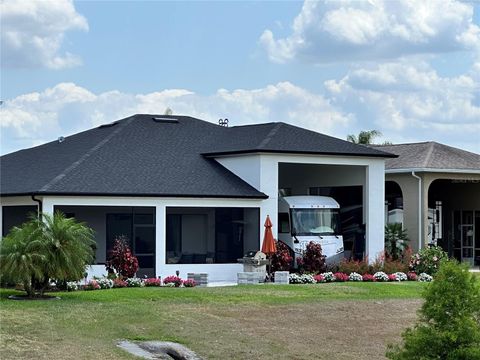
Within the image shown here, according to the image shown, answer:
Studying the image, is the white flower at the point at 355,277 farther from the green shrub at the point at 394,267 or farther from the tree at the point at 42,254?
the tree at the point at 42,254

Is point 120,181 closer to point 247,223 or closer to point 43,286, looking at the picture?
point 247,223

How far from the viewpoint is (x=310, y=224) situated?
1371 inches

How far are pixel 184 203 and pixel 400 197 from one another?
11.9 meters

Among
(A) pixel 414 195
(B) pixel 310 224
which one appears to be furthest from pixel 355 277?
(A) pixel 414 195

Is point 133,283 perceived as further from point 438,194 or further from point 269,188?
point 438,194

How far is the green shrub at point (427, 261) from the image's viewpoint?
33906 mm

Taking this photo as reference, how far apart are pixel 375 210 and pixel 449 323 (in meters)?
20.5

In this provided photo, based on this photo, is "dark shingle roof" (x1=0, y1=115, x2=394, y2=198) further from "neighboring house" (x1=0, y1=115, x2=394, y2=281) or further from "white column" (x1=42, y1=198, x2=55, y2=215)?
"white column" (x1=42, y1=198, x2=55, y2=215)

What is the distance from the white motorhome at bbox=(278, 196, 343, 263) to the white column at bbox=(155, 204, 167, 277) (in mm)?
4577

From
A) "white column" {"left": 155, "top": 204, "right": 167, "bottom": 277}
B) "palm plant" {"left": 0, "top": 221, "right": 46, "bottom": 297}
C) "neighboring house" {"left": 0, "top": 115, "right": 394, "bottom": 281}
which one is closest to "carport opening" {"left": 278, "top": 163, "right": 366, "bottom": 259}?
"neighboring house" {"left": 0, "top": 115, "right": 394, "bottom": 281}

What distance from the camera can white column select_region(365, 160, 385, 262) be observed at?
3569 cm

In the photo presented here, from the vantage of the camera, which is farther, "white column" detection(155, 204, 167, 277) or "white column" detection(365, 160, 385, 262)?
"white column" detection(365, 160, 385, 262)

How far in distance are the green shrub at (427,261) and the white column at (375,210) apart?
5.40ft

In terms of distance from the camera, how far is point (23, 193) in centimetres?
3103
